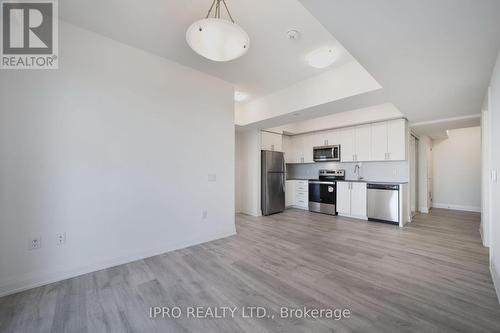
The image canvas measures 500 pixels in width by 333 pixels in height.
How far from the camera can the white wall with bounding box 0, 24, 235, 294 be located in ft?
6.39

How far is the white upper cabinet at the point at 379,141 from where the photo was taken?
14.9ft

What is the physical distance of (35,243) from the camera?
200 centimetres

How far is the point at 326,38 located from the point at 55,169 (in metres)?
3.31

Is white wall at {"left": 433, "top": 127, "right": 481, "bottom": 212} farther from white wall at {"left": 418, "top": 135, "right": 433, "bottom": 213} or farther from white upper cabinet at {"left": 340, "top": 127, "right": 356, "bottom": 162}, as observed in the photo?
white upper cabinet at {"left": 340, "top": 127, "right": 356, "bottom": 162}

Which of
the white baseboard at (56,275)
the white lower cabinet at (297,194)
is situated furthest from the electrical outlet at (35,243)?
the white lower cabinet at (297,194)

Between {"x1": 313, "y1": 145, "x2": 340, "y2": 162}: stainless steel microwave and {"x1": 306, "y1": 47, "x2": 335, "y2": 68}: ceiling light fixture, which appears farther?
{"x1": 313, "y1": 145, "x2": 340, "y2": 162}: stainless steel microwave

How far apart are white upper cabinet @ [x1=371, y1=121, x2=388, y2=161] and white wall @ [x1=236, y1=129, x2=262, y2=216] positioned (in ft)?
8.88

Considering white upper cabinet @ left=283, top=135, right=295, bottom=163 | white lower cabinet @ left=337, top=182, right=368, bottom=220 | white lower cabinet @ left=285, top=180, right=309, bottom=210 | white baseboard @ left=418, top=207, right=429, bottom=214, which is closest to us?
white lower cabinet @ left=337, top=182, right=368, bottom=220

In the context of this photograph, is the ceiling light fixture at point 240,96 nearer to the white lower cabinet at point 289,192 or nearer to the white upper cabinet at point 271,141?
the white upper cabinet at point 271,141

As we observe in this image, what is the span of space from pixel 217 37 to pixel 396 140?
14.5 feet

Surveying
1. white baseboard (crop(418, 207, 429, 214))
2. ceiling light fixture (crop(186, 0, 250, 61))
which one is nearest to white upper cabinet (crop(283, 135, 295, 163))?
white baseboard (crop(418, 207, 429, 214))

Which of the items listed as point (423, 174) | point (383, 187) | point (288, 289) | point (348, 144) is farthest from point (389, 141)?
point (288, 289)

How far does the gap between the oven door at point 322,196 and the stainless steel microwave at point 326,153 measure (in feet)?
2.16

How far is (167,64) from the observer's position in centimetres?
290
